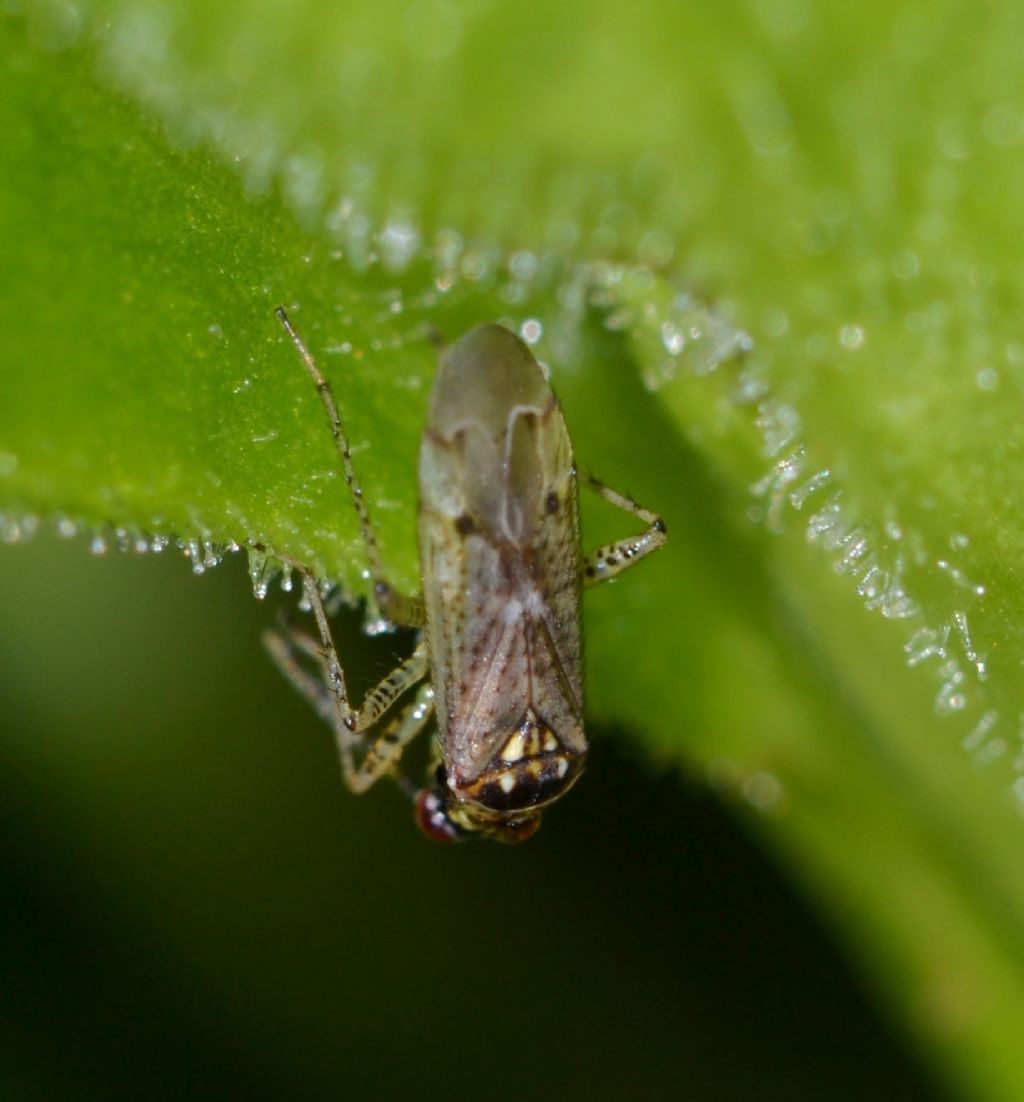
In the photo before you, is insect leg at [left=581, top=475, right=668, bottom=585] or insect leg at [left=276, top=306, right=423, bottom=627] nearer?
insect leg at [left=276, top=306, right=423, bottom=627]

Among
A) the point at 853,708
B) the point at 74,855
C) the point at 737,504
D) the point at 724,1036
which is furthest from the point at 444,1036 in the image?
the point at 737,504

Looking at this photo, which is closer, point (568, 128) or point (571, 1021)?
point (568, 128)

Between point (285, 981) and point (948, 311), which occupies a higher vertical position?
point (285, 981)

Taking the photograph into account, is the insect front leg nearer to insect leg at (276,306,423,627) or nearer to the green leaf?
insect leg at (276,306,423,627)

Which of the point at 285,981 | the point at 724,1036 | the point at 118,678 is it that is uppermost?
the point at 118,678

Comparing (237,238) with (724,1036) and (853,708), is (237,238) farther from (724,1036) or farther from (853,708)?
(724,1036)

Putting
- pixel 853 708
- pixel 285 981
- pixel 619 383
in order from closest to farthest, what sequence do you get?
pixel 619 383, pixel 853 708, pixel 285 981

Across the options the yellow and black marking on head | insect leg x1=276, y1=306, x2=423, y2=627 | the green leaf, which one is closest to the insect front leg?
the yellow and black marking on head
